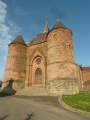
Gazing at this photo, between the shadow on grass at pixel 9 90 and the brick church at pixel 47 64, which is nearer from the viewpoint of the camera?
the brick church at pixel 47 64

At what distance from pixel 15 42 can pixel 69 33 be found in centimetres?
1184

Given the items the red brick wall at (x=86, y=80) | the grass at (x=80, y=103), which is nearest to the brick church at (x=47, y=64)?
the grass at (x=80, y=103)

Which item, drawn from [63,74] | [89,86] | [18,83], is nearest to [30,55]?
[18,83]

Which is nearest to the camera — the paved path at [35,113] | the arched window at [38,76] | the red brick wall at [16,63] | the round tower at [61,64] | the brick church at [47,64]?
the paved path at [35,113]

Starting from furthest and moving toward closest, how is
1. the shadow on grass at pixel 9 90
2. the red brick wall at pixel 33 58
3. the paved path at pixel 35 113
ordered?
the red brick wall at pixel 33 58 < the shadow on grass at pixel 9 90 < the paved path at pixel 35 113

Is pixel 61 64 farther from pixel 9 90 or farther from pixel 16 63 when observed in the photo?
pixel 9 90

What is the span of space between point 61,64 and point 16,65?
9855 millimetres

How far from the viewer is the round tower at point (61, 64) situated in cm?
1277

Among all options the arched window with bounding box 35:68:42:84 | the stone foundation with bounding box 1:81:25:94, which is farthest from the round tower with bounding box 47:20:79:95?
the stone foundation with bounding box 1:81:25:94

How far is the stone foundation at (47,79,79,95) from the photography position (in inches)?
488

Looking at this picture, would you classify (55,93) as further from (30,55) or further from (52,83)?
(30,55)

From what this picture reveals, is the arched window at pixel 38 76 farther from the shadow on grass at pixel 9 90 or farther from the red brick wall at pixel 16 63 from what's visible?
the shadow on grass at pixel 9 90

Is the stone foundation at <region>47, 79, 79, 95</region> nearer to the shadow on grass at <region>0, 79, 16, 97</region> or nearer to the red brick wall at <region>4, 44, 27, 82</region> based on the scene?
the shadow on grass at <region>0, 79, 16, 97</region>

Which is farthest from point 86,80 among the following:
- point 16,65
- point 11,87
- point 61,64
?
point 11,87
